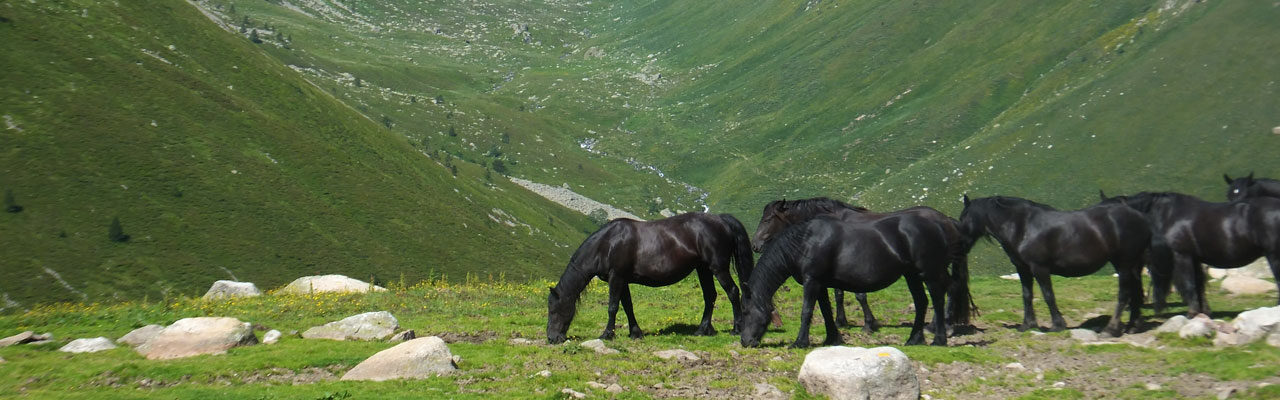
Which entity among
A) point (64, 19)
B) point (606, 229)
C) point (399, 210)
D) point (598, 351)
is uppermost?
point (64, 19)

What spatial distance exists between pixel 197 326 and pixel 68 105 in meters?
93.1

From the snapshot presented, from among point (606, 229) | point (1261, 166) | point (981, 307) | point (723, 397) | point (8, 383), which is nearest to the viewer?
point (723, 397)

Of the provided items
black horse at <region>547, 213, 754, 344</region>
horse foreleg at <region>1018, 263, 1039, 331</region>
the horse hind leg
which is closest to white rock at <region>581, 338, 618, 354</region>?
black horse at <region>547, 213, 754, 344</region>

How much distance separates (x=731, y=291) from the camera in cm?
2373

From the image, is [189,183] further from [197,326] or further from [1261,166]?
[1261,166]

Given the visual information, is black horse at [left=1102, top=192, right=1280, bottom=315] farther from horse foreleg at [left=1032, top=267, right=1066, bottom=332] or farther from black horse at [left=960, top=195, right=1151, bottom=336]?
horse foreleg at [left=1032, top=267, right=1066, bottom=332]

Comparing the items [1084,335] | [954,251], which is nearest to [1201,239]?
[1084,335]

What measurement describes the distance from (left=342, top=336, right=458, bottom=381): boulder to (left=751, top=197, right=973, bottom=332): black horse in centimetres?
934

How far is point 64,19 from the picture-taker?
113062mm

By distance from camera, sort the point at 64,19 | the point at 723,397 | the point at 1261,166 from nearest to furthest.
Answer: the point at 723,397 < the point at 1261,166 < the point at 64,19

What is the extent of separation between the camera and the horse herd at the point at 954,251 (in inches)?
851

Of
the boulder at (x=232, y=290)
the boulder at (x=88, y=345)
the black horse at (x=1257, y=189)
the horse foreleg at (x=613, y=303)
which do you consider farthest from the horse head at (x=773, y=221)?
the boulder at (x=232, y=290)

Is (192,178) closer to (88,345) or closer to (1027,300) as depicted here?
(88,345)

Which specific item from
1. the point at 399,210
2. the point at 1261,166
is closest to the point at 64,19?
the point at 399,210
